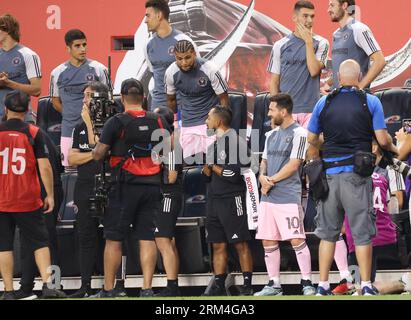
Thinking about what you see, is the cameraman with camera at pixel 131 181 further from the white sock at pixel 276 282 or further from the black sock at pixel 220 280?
the white sock at pixel 276 282

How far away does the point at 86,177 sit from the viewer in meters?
10.5

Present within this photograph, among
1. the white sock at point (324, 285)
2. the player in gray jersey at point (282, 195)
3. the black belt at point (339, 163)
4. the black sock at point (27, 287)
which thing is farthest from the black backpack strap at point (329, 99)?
the black sock at point (27, 287)

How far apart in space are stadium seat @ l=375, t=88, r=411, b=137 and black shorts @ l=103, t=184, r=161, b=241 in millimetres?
2239

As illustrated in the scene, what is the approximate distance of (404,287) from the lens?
384 inches

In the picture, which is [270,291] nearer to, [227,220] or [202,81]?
[227,220]

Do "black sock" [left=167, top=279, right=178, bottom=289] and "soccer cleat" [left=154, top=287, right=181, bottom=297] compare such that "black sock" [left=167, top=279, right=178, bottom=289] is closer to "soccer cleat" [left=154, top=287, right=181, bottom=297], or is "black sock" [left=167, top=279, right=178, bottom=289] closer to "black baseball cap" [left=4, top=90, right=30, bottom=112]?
"soccer cleat" [left=154, top=287, right=181, bottom=297]

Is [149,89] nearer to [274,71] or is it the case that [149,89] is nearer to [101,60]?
[101,60]

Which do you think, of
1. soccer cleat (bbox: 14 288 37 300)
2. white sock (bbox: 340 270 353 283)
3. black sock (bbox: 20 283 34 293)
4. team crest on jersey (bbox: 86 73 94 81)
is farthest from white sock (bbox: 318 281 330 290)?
team crest on jersey (bbox: 86 73 94 81)

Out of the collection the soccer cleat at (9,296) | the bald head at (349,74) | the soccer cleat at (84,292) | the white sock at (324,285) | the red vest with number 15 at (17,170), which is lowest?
the soccer cleat at (84,292)

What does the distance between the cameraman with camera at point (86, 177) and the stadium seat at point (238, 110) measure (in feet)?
4.45

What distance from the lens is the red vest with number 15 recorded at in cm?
983

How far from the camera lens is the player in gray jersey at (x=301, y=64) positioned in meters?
10.9

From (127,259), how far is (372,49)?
2785 mm

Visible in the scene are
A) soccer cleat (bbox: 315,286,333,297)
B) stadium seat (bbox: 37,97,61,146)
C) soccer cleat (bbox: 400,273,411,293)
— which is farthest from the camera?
stadium seat (bbox: 37,97,61,146)
